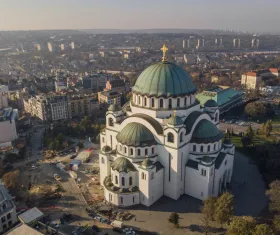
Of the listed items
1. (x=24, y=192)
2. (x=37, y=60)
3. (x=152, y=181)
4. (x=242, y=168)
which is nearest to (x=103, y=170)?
(x=152, y=181)

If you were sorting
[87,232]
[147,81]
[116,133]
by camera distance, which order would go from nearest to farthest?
[87,232] → [147,81] → [116,133]

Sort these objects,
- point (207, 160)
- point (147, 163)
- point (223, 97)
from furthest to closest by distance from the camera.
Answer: point (223, 97)
point (207, 160)
point (147, 163)

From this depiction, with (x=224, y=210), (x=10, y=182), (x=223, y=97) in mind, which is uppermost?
(x=223, y=97)

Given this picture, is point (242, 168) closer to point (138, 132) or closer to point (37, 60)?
point (138, 132)

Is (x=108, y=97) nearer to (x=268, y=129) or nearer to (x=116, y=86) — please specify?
(x=116, y=86)

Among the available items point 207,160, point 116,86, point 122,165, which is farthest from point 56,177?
point 116,86

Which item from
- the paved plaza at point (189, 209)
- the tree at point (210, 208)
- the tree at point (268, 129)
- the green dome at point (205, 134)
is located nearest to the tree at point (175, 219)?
the paved plaza at point (189, 209)
